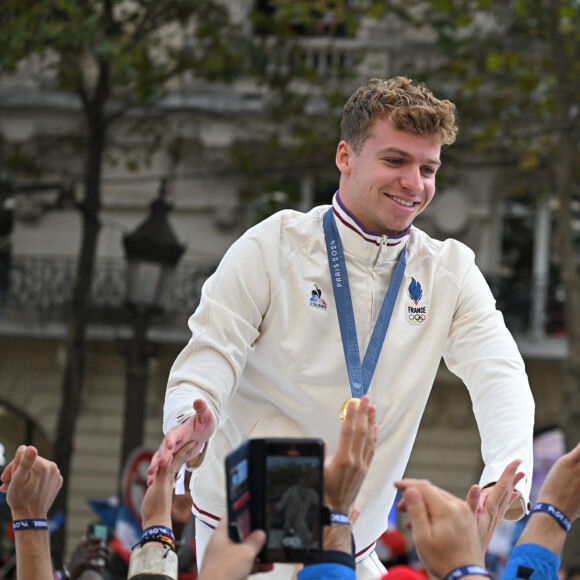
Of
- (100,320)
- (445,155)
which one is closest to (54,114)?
(100,320)

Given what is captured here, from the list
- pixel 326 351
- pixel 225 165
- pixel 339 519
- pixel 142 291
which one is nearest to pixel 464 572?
pixel 339 519

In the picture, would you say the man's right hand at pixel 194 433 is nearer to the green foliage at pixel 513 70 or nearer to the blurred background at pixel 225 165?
the blurred background at pixel 225 165

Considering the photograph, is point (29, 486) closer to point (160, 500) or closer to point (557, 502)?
point (160, 500)

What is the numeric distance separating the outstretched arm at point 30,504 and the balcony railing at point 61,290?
16.2 m

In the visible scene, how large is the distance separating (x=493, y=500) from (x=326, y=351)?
33.9 inches

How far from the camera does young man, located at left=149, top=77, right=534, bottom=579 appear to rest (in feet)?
13.2

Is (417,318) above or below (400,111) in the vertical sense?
below

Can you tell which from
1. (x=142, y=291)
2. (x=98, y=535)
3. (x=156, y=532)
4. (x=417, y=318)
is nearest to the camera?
(x=156, y=532)

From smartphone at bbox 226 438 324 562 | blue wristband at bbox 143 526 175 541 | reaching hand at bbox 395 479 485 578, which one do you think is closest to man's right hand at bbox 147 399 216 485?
blue wristband at bbox 143 526 175 541

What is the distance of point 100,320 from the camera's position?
1972cm

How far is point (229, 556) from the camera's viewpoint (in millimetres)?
2541

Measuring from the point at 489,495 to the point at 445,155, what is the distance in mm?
13869

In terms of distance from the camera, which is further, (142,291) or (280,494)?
(142,291)

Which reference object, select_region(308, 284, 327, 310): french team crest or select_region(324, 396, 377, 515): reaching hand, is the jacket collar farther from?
select_region(324, 396, 377, 515): reaching hand
